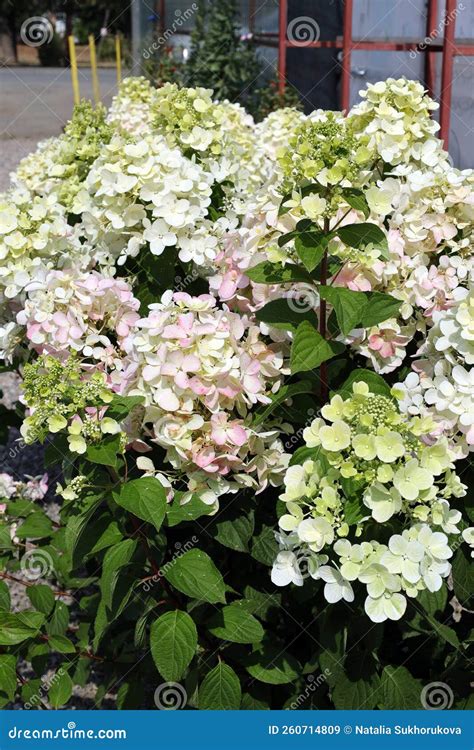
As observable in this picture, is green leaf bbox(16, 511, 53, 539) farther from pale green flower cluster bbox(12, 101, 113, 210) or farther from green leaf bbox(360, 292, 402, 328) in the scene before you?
green leaf bbox(360, 292, 402, 328)

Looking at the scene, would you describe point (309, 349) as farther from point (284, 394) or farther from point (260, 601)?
point (260, 601)

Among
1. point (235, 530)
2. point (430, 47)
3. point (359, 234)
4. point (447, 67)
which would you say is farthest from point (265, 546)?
point (430, 47)

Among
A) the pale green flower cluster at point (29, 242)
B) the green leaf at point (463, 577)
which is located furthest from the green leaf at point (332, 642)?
the pale green flower cluster at point (29, 242)

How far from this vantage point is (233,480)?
69.7 inches

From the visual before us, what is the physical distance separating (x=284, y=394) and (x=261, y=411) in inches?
5.2

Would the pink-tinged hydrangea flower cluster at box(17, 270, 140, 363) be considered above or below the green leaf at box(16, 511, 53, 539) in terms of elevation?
above

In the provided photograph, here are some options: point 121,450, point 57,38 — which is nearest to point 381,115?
point 121,450

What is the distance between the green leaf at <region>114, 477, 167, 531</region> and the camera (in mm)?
1530

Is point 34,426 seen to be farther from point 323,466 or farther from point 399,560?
point 399,560

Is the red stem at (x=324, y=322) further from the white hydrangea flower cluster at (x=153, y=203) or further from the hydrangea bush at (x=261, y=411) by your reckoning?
the white hydrangea flower cluster at (x=153, y=203)

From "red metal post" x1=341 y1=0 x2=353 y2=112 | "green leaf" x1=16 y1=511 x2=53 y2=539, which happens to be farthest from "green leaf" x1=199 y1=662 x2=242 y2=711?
"red metal post" x1=341 y1=0 x2=353 y2=112

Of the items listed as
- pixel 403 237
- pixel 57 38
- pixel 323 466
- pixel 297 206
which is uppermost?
pixel 297 206

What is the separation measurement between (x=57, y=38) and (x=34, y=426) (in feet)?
108

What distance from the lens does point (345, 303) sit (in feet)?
5.18
